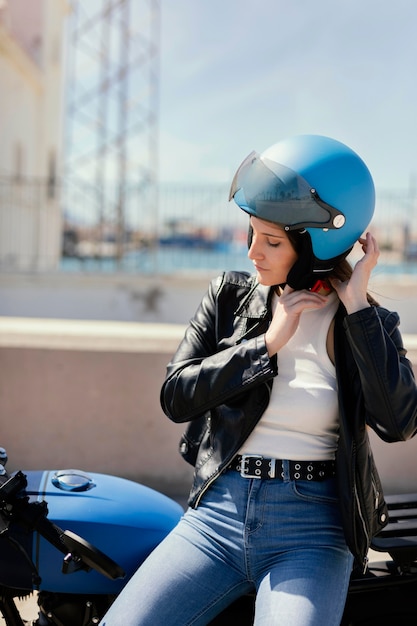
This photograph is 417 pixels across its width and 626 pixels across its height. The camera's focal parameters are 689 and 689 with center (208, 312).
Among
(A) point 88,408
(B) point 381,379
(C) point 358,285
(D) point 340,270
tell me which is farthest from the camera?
(A) point 88,408

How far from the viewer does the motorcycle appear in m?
1.64

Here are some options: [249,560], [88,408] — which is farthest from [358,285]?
[88,408]

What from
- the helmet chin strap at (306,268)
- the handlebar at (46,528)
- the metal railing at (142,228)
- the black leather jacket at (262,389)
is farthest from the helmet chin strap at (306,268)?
the metal railing at (142,228)

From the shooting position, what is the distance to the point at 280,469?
73.5 inches

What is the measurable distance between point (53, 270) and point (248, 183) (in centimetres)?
1022

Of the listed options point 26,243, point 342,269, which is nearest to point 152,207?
point 26,243

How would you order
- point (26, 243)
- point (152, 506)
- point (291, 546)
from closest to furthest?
1. point (291, 546)
2. point (152, 506)
3. point (26, 243)

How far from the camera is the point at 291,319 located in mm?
1879

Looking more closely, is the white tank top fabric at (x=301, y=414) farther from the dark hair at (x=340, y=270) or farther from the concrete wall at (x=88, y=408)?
the concrete wall at (x=88, y=408)

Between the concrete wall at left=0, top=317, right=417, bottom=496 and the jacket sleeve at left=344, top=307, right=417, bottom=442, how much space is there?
2234mm

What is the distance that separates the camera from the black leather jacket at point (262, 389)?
1.80m

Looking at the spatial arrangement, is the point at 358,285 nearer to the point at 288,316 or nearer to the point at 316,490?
the point at 288,316

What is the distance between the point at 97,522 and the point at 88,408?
225 centimetres

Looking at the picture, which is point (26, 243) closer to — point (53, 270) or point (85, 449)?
point (53, 270)
